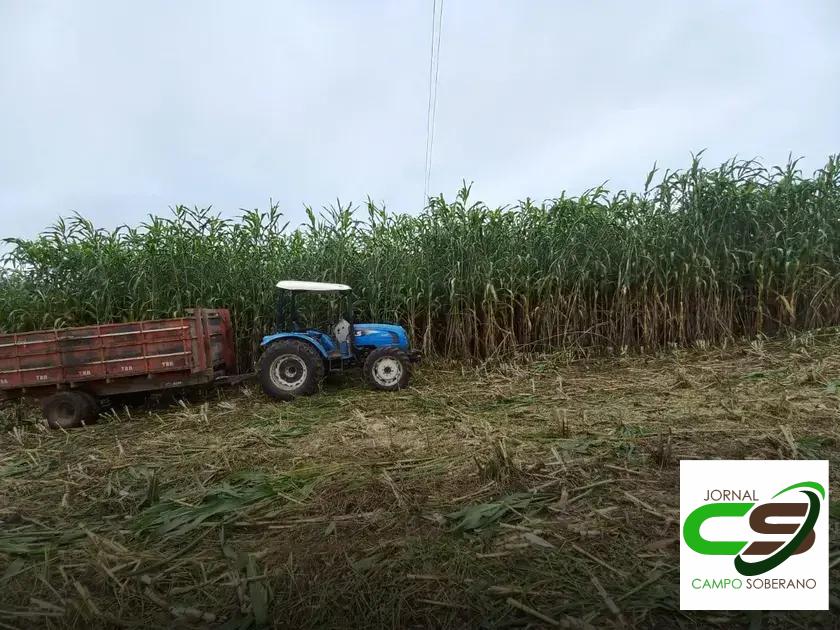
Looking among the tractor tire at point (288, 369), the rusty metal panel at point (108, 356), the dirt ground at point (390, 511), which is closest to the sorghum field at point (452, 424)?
the dirt ground at point (390, 511)

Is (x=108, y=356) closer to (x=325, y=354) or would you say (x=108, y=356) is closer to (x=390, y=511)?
(x=325, y=354)

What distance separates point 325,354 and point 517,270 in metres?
3.38

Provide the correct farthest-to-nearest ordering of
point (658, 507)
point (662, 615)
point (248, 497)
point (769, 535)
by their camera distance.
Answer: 1. point (248, 497)
2. point (658, 507)
3. point (769, 535)
4. point (662, 615)

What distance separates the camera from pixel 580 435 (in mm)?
3572

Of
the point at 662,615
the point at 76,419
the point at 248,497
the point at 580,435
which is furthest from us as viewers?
the point at 76,419

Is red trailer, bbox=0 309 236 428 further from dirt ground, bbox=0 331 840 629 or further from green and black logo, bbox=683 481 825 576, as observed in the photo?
green and black logo, bbox=683 481 825 576

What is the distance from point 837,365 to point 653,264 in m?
2.58

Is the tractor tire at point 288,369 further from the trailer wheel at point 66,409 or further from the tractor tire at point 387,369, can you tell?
the trailer wheel at point 66,409

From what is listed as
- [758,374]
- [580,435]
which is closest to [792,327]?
[758,374]

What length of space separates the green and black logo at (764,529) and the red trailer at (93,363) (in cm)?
521

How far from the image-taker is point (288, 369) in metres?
5.81

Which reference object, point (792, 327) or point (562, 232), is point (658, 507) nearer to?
point (562, 232)

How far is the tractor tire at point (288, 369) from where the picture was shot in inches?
225
